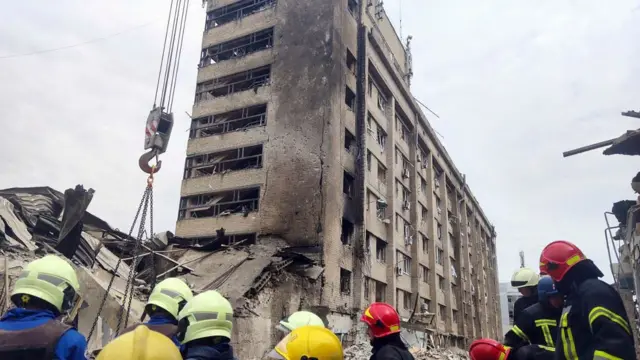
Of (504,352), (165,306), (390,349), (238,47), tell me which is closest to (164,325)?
(165,306)

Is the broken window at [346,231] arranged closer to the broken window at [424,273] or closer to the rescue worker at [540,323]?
the broken window at [424,273]

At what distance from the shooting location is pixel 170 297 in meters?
3.96

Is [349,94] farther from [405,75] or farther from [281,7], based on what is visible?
[405,75]

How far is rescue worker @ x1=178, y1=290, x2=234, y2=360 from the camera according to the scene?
3047 mm

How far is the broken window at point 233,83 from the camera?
73.7 ft

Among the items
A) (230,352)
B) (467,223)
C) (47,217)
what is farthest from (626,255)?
(467,223)

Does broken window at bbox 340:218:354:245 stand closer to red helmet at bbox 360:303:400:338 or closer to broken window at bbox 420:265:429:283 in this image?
broken window at bbox 420:265:429:283

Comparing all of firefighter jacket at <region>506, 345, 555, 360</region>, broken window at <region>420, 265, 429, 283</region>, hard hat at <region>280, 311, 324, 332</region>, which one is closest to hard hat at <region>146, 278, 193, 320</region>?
hard hat at <region>280, 311, 324, 332</region>

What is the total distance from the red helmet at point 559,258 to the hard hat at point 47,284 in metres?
3.30

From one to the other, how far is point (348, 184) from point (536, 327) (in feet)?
56.0

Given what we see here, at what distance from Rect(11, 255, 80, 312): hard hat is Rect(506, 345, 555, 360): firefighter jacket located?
334cm

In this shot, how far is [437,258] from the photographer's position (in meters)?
30.8

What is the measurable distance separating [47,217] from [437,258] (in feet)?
79.0

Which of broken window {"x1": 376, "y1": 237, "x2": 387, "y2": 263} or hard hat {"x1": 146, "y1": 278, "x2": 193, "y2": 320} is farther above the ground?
broken window {"x1": 376, "y1": 237, "x2": 387, "y2": 263}
